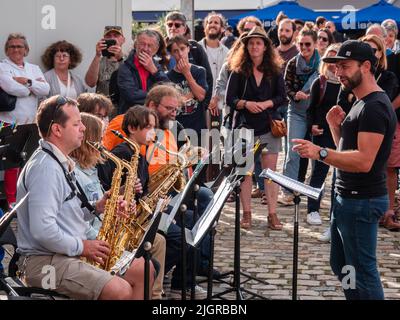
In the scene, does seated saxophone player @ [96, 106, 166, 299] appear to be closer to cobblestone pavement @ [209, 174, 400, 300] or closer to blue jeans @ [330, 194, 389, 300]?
cobblestone pavement @ [209, 174, 400, 300]

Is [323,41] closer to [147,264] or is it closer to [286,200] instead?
[286,200]

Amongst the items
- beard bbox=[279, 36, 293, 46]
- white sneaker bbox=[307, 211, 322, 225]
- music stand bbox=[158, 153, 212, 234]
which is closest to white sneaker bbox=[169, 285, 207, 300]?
music stand bbox=[158, 153, 212, 234]

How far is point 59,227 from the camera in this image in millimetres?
4113

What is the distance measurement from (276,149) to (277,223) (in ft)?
2.52

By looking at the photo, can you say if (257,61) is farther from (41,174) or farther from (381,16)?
(381,16)

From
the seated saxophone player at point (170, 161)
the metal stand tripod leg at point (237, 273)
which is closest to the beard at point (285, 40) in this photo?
the seated saxophone player at point (170, 161)

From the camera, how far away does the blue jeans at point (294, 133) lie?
833cm

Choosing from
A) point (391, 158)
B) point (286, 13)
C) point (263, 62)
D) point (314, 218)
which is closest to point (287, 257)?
point (314, 218)

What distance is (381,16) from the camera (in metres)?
18.1

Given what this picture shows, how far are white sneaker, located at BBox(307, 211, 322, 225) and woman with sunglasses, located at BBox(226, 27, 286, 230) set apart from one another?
1.31 feet

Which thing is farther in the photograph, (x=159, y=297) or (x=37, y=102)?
(x=37, y=102)

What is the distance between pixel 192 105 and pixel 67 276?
13.7 feet

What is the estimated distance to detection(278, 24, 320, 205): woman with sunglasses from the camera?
27.4 ft
